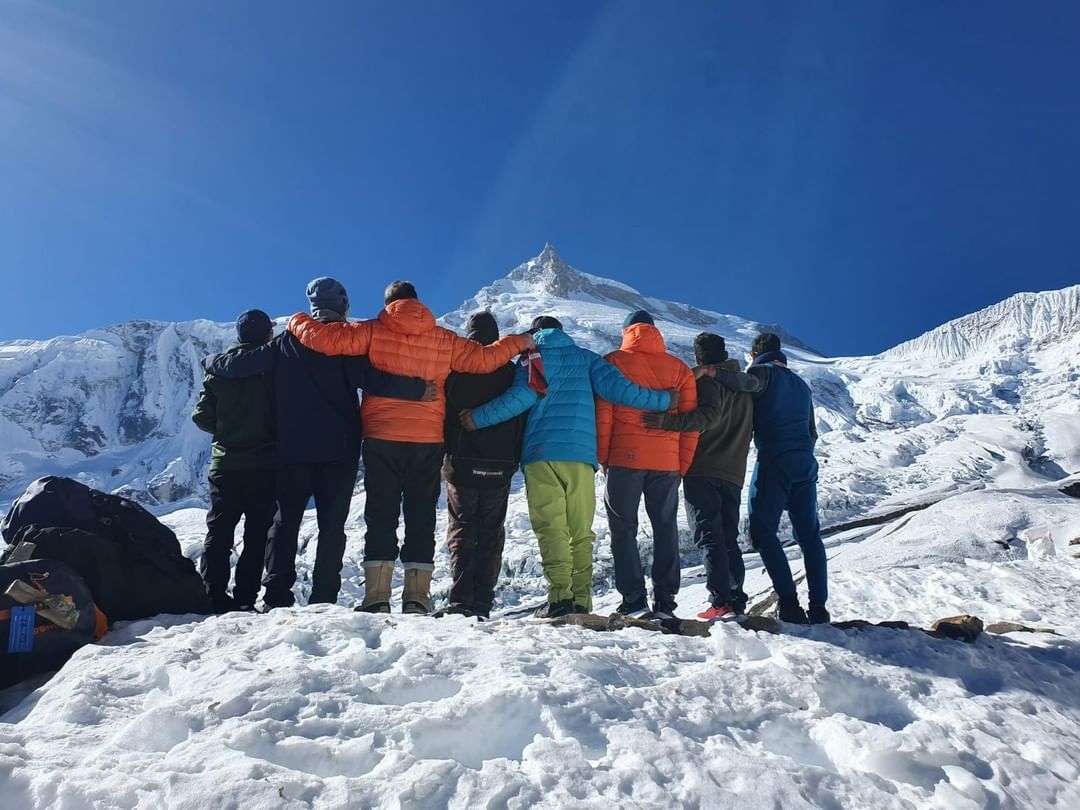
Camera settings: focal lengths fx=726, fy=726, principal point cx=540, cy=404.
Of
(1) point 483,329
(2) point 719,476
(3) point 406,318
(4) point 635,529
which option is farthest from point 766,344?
(3) point 406,318

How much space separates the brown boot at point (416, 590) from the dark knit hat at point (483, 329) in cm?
203

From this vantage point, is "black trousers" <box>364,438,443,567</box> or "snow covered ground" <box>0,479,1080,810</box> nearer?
"snow covered ground" <box>0,479,1080,810</box>

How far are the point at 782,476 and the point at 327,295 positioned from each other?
13.7 ft

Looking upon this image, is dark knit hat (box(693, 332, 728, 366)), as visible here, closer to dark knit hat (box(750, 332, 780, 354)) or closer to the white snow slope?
dark knit hat (box(750, 332, 780, 354))

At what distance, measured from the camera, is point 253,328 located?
6.26 metres

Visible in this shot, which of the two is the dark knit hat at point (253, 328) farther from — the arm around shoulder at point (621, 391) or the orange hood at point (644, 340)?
the orange hood at point (644, 340)

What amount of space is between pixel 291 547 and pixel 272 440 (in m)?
0.92

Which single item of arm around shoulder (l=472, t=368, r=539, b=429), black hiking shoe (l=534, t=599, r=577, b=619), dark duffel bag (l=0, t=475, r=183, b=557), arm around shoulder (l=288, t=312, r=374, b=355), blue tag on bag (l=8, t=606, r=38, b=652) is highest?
arm around shoulder (l=288, t=312, r=374, b=355)

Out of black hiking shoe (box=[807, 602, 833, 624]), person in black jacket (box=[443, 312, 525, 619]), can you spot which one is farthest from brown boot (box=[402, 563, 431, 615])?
black hiking shoe (box=[807, 602, 833, 624])

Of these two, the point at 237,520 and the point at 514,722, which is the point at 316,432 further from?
the point at 514,722

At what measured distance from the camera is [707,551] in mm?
6562

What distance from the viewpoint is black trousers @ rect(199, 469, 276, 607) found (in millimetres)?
5895

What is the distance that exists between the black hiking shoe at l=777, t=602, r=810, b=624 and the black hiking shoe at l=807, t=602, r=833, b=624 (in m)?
0.22

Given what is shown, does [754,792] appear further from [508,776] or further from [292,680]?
[292,680]
